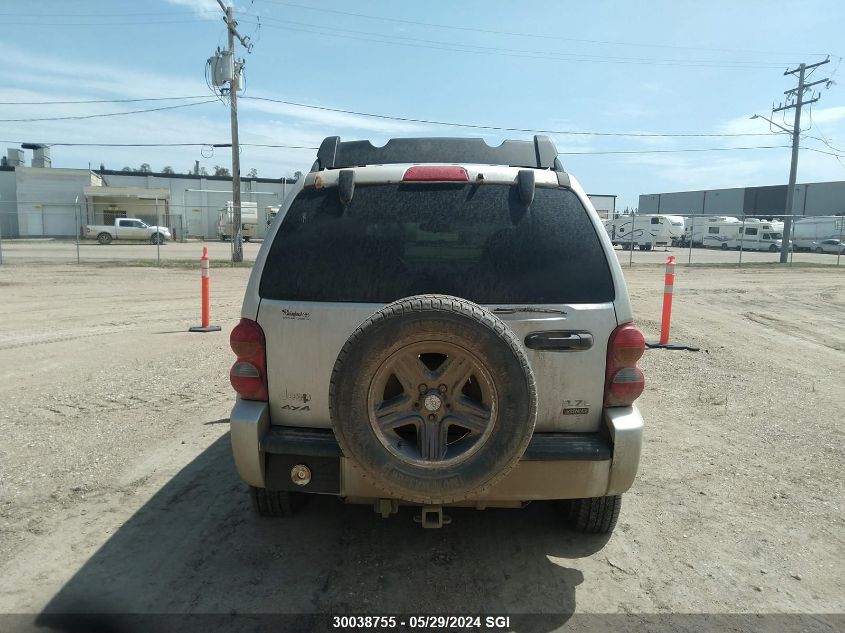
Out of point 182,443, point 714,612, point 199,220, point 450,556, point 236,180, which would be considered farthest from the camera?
point 199,220

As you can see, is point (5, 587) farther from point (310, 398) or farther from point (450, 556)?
point (450, 556)

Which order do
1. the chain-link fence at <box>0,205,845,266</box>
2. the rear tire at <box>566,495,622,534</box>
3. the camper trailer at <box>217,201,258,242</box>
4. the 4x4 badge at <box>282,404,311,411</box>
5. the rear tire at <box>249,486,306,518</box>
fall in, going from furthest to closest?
the camper trailer at <box>217,201,258,242</box>
the chain-link fence at <box>0,205,845,266</box>
the rear tire at <box>249,486,306,518</box>
the rear tire at <box>566,495,622,534</box>
the 4x4 badge at <box>282,404,311,411</box>

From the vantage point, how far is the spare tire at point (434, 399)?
2658 millimetres

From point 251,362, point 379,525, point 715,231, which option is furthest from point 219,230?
point 251,362

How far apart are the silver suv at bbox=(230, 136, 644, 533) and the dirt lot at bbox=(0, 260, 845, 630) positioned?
1.59 feet

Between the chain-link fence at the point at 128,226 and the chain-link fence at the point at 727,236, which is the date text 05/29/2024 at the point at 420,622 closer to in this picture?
the chain-link fence at the point at 128,226

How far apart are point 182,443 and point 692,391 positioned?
17.7ft

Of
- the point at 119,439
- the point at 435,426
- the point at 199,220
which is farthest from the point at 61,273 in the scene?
the point at 199,220

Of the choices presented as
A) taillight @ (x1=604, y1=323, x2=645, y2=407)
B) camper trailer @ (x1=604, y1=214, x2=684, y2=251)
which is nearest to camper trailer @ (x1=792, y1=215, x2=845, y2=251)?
camper trailer @ (x1=604, y1=214, x2=684, y2=251)

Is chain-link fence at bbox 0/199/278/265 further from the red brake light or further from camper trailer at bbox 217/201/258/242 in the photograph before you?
the red brake light

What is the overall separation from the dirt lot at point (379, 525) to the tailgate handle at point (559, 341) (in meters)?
1.21

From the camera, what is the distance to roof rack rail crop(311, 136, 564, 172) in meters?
3.69

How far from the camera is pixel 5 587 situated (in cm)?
309

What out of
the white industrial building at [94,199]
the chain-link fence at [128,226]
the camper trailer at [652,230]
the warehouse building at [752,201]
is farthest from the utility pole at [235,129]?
the warehouse building at [752,201]
